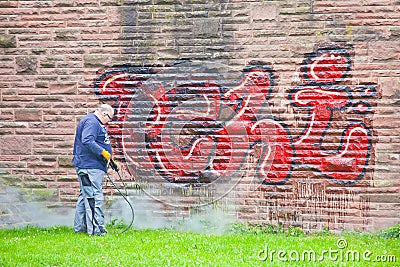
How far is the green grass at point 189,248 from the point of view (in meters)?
6.69

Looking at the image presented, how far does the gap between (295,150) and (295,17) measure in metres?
1.91

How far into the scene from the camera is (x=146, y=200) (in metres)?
9.17

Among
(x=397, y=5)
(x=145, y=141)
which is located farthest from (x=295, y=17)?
(x=145, y=141)

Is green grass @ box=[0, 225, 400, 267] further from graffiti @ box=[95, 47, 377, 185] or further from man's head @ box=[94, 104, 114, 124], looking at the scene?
man's head @ box=[94, 104, 114, 124]

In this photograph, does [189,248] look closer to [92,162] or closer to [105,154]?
[105,154]

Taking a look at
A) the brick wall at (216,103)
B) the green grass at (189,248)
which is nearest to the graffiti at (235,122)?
the brick wall at (216,103)

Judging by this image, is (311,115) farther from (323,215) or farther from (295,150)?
(323,215)

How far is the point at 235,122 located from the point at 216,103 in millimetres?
397

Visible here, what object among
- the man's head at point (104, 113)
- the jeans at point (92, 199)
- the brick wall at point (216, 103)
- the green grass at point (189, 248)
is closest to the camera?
the green grass at point (189, 248)

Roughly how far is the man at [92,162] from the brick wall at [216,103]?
2.54 feet

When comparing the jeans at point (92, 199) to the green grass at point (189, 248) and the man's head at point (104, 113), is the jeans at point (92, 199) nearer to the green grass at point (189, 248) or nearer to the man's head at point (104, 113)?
the green grass at point (189, 248)

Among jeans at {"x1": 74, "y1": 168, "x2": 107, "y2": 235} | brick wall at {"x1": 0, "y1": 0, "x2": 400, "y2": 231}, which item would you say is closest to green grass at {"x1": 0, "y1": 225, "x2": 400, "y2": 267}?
jeans at {"x1": 74, "y1": 168, "x2": 107, "y2": 235}

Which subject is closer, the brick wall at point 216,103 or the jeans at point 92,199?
the jeans at point 92,199

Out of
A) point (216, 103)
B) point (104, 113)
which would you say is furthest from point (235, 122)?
point (104, 113)
